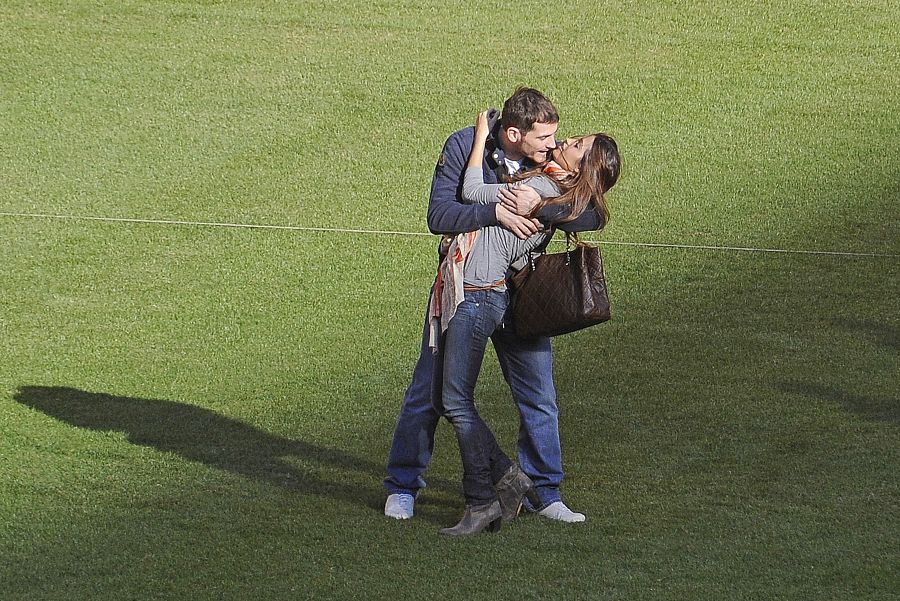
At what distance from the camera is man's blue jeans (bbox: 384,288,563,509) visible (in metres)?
6.07

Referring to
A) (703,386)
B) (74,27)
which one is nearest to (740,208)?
(703,386)

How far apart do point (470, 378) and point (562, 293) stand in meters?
0.50

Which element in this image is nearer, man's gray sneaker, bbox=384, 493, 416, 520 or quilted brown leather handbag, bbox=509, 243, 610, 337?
quilted brown leather handbag, bbox=509, 243, 610, 337

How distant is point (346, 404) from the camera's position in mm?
7977

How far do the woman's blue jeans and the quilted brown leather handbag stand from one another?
0.34ft

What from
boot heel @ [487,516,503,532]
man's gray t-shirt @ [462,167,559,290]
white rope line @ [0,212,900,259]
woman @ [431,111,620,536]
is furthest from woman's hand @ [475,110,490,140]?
white rope line @ [0,212,900,259]

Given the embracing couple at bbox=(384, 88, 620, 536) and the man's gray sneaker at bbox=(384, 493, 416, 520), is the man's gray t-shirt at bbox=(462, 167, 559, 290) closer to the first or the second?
the embracing couple at bbox=(384, 88, 620, 536)

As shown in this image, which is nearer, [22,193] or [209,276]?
[209,276]

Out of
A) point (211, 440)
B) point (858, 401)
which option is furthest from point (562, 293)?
point (858, 401)

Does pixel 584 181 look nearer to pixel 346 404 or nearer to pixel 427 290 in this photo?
pixel 346 404

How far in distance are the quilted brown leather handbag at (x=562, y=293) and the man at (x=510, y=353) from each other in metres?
0.15

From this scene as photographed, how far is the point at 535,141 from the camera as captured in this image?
569cm

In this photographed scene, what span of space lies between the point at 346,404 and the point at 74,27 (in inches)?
333

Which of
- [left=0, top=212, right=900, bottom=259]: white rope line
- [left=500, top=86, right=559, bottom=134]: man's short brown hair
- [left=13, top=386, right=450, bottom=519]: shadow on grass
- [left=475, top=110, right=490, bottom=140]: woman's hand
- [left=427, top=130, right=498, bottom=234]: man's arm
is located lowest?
[left=13, top=386, right=450, bottom=519]: shadow on grass
